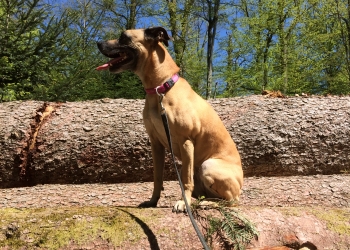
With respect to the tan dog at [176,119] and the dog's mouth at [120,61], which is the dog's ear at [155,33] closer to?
the tan dog at [176,119]

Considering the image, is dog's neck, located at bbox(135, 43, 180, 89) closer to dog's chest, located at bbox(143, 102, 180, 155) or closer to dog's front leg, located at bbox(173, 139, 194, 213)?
dog's chest, located at bbox(143, 102, 180, 155)

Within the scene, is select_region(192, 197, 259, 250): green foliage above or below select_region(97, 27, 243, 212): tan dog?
below

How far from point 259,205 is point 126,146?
2300mm

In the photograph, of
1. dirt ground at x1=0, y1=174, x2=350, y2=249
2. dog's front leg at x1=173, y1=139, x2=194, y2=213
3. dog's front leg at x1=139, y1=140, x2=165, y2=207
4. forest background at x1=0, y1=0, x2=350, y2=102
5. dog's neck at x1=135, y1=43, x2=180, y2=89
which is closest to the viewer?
dirt ground at x1=0, y1=174, x2=350, y2=249

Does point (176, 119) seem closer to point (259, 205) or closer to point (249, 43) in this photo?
point (259, 205)

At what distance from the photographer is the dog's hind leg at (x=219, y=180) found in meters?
3.16

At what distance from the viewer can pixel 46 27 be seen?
9.38m

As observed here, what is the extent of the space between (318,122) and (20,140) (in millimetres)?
4841

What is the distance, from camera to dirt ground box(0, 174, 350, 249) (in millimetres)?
2402

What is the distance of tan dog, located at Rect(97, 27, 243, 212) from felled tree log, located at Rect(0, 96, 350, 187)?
7.31 ft

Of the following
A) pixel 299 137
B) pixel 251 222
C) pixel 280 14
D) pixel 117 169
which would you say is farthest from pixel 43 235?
pixel 280 14

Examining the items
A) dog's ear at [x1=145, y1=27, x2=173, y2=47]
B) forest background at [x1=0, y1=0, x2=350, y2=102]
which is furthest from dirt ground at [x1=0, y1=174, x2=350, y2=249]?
forest background at [x1=0, y1=0, x2=350, y2=102]

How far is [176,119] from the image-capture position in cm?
303

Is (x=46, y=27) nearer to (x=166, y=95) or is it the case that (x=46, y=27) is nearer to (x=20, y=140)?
(x=20, y=140)
